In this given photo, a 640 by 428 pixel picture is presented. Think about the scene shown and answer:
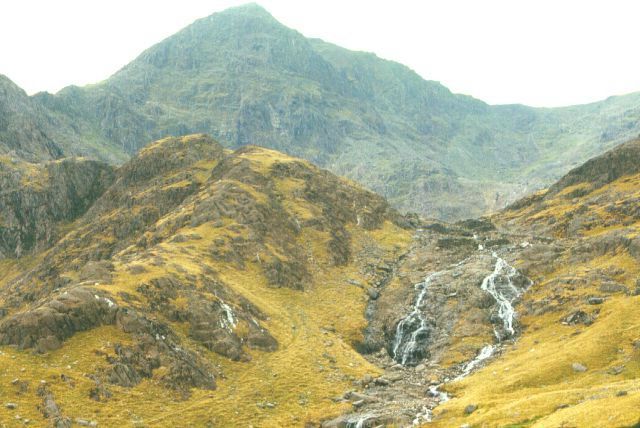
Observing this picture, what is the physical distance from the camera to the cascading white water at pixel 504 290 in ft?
328

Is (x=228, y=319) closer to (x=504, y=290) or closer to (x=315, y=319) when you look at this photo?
(x=315, y=319)

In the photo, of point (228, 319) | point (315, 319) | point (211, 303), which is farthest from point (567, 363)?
point (211, 303)

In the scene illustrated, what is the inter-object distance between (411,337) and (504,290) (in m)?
23.6

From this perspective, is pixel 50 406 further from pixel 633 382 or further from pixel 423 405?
pixel 633 382

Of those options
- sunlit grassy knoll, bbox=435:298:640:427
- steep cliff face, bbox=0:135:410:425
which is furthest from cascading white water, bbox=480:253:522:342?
steep cliff face, bbox=0:135:410:425

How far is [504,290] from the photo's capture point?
362 feet

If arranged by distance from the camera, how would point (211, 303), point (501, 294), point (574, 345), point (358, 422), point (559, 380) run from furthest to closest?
point (501, 294) < point (211, 303) < point (574, 345) < point (559, 380) < point (358, 422)

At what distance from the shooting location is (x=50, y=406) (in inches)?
2256

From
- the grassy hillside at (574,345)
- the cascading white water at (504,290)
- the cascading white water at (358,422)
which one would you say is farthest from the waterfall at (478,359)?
the cascading white water at (358,422)

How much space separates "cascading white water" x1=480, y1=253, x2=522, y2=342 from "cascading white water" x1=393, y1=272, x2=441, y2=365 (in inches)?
570

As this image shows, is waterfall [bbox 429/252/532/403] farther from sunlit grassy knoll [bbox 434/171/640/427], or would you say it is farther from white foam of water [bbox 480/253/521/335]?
sunlit grassy knoll [bbox 434/171/640/427]

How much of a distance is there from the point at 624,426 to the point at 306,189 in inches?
5517

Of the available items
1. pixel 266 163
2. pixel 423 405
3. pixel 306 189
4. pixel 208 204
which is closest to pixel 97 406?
pixel 423 405

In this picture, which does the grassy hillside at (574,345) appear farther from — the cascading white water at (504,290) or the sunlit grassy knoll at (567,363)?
the cascading white water at (504,290)
